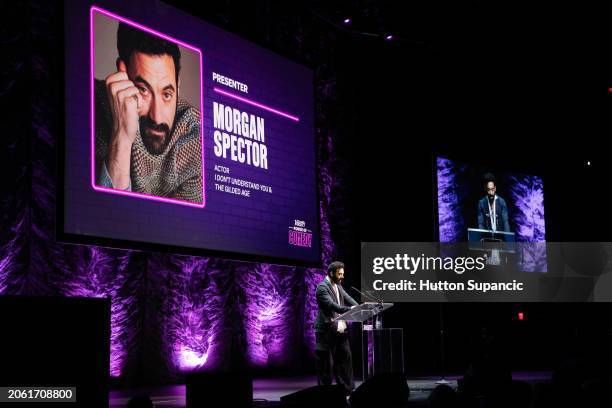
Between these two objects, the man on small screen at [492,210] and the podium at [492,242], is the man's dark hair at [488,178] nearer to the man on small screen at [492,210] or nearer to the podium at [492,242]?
the man on small screen at [492,210]

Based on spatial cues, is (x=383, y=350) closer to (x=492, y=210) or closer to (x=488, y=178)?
(x=492, y=210)

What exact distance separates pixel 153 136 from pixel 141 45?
2.50 feet

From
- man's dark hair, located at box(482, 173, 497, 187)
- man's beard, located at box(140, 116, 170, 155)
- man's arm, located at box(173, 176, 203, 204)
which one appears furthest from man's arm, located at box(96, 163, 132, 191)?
man's dark hair, located at box(482, 173, 497, 187)

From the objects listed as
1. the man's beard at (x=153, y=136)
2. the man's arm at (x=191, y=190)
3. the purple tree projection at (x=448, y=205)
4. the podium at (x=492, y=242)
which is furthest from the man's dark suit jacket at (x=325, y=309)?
the podium at (x=492, y=242)

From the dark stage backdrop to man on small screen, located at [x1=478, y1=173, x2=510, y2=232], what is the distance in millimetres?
1769

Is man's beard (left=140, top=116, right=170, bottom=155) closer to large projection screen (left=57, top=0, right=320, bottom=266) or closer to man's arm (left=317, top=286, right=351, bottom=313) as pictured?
large projection screen (left=57, top=0, right=320, bottom=266)

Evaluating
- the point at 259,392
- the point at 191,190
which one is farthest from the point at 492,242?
the point at 191,190

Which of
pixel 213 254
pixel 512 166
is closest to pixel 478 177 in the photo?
pixel 512 166

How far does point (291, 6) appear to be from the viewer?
31.1 ft

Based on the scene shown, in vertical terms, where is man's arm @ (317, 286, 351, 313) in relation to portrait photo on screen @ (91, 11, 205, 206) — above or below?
below

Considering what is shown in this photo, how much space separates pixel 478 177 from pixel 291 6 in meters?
3.28

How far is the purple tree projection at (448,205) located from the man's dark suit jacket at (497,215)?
12.6 inches

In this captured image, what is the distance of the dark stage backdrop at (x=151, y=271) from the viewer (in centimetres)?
650

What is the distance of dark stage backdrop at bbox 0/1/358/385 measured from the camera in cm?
650
